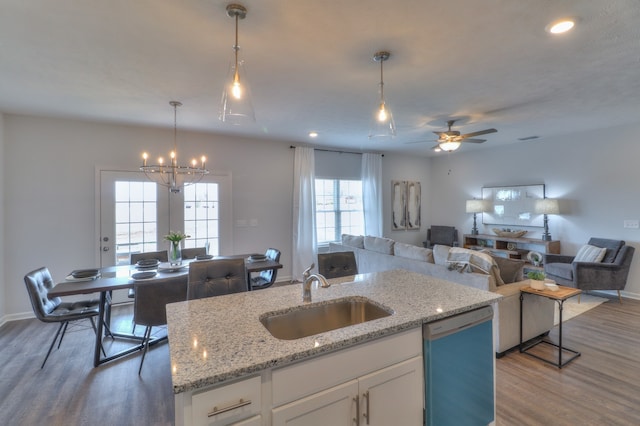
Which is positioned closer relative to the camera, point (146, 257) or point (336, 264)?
point (336, 264)

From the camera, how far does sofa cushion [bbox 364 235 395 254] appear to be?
4.26 m

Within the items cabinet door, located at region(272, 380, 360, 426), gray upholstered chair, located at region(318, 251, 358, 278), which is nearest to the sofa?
gray upholstered chair, located at region(318, 251, 358, 278)

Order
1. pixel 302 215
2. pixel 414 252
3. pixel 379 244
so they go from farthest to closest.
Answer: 1. pixel 302 215
2. pixel 379 244
3. pixel 414 252

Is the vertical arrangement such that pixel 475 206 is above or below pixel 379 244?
above

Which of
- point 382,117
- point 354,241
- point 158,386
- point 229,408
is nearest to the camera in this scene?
point 229,408

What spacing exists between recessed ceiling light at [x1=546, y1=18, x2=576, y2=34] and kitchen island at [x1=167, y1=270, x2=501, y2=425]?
186 cm

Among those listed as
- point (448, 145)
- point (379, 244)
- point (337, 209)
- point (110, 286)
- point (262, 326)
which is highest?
point (448, 145)

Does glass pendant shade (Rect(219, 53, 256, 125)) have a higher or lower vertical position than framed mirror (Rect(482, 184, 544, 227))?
higher

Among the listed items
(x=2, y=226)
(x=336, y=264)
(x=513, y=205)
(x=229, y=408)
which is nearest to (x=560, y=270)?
(x=513, y=205)

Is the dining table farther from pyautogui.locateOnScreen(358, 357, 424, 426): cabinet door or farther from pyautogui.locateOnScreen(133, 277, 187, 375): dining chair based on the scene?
pyautogui.locateOnScreen(358, 357, 424, 426): cabinet door

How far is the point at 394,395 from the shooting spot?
154cm

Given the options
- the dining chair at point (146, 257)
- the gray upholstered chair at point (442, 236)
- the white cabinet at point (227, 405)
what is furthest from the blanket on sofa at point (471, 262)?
the gray upholstered chair at point (442, 236)

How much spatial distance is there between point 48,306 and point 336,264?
9.50 feet

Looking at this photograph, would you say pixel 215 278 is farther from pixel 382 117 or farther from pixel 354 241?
pixel 354 241
